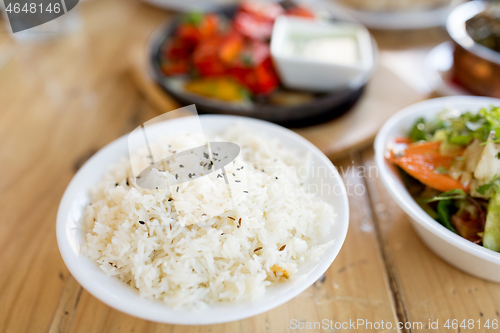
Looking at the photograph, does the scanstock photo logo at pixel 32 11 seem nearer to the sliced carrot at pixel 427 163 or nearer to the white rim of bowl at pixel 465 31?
the sliced carrot at pixel 427 163

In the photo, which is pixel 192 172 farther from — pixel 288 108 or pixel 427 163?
pixel 427 163

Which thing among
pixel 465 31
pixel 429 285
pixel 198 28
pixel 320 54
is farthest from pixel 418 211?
pixel 198 28

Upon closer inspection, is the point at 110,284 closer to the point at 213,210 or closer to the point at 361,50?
the point at 213,210

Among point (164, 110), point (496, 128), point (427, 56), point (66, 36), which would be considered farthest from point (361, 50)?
point (66, 36)

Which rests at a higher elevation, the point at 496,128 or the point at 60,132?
the point at 496,128

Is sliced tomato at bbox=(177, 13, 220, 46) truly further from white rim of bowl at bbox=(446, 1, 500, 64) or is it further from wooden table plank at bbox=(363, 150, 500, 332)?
wooden table plank at bbox=(363, 150, 500, 332)
